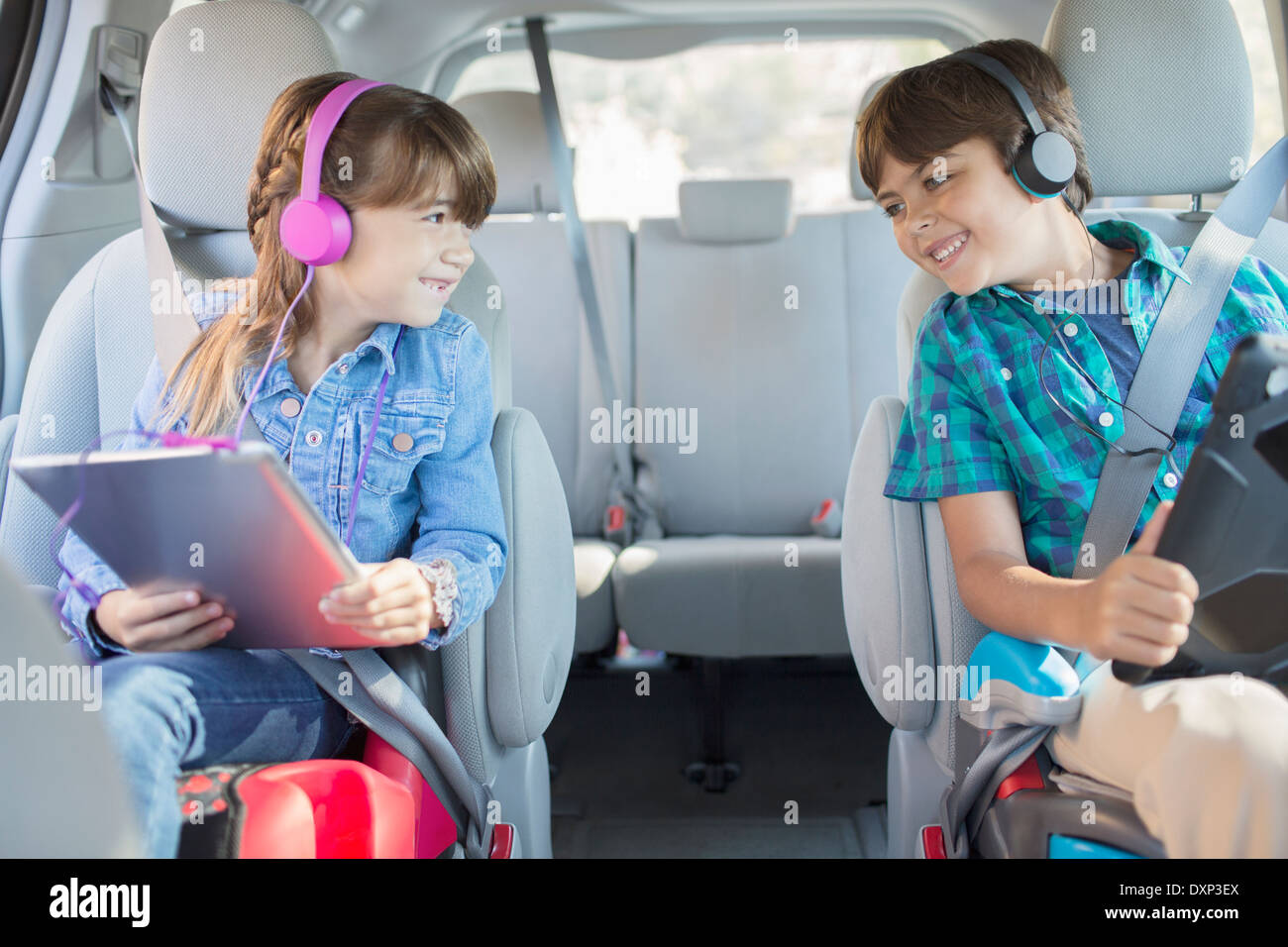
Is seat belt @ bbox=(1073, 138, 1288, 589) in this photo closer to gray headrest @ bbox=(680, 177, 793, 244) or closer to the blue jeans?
the blue jeans

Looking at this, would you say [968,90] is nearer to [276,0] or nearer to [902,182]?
[902,182]

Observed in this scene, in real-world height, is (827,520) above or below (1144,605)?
above

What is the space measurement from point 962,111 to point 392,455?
2.47 ft

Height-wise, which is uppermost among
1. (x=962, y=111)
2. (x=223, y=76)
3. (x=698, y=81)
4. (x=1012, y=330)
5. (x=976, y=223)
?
(x=698, y=81)

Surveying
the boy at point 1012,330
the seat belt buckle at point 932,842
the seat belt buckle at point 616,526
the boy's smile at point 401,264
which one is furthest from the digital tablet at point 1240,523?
the seat belt buckle at point 616,526

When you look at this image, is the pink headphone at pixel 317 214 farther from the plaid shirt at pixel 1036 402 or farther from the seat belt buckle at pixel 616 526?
the seat belt buckle at pixel 616 526

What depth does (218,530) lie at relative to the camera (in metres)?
0.84

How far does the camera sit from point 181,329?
1.24m

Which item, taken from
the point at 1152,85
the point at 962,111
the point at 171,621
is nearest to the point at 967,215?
the point at 962,111

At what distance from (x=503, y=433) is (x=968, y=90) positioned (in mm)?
671

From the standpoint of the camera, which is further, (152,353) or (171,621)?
(152,353)

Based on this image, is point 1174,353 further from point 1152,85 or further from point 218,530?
point 218,530
